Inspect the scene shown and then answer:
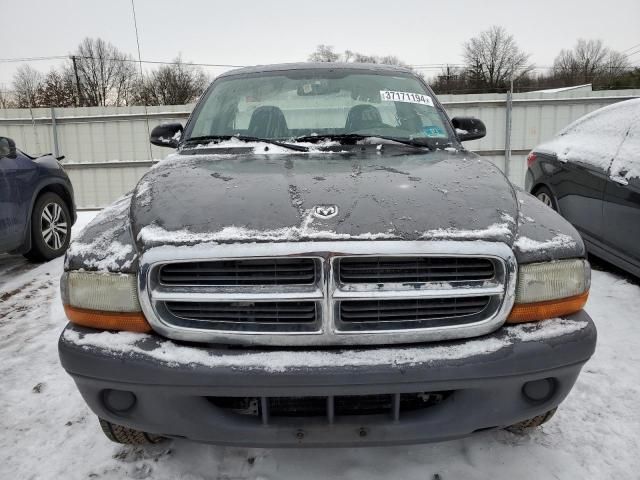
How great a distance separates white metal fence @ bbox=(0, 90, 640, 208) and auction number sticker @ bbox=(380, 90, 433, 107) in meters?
10.1

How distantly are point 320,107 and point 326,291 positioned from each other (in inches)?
71.3

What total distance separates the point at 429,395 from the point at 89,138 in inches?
533

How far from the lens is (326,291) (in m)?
1.62

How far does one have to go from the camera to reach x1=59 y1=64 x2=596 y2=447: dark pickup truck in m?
1.60

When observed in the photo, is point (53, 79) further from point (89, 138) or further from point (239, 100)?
point (239, 100)

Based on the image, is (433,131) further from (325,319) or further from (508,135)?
(508,135)

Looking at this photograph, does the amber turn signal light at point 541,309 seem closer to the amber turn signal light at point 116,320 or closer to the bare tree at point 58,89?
the amber turn signal light at point 116,320

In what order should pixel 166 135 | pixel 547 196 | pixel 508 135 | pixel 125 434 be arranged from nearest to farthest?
pixel 125 434 → pixel 166 135 → pixel 547 196 → pixel 508 135

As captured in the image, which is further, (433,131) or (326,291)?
(433,131)

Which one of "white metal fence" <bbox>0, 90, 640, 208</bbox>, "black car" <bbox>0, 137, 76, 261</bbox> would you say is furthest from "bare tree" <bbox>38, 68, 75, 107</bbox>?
"black car" <bbox>0, 137, 76, 261</bbox>

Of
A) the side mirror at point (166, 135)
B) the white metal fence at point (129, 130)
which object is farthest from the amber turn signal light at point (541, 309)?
the white metal fence at point (129, 130)

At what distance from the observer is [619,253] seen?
3.69 m

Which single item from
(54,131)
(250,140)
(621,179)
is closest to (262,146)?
(250,140)

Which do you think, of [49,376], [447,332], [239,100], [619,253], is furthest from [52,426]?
[619,253]
